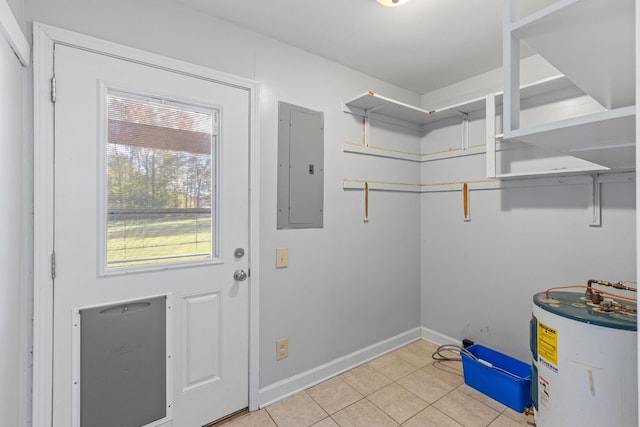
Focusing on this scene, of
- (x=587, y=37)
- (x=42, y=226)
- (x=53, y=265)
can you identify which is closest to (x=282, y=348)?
(x=53, y=265)

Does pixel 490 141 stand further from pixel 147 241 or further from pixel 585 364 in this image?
pixel 147 241

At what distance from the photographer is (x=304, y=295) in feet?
7.02

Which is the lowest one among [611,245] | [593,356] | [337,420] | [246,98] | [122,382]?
[337,420]

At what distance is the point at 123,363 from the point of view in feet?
4.88

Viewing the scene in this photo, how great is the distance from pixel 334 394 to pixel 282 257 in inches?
39.8

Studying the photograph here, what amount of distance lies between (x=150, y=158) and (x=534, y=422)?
2641 millimetres

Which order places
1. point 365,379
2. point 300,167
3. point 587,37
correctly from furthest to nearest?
point 365,379 → point 300,167 → point 587,37

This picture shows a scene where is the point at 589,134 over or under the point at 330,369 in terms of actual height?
over

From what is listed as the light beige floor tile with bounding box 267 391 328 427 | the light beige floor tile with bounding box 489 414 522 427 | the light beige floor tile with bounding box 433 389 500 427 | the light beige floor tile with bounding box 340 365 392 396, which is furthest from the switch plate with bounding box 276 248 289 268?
the light beige floor tile with bounding box 489 414 522 427

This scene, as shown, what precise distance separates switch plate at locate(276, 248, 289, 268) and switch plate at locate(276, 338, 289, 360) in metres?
0.51

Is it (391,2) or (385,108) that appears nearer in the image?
(391,2)

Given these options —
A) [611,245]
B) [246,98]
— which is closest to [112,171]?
[246,98]

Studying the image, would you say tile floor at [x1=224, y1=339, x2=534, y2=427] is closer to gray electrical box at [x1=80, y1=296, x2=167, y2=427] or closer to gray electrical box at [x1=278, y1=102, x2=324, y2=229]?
gray electrical box at [x1=80, y1=296, x2=167, y2=427]

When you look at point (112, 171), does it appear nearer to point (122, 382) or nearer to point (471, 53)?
point (122, 382)
